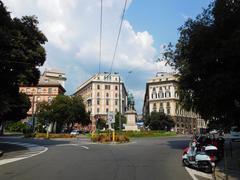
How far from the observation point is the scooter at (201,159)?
1370 centimetres

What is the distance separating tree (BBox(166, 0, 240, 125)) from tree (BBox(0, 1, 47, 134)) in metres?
12.8

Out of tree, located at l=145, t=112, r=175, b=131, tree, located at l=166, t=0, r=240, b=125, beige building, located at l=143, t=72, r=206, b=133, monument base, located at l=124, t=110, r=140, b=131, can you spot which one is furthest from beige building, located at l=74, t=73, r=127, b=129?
tree, located at l=166, t=0, r=240, b=125

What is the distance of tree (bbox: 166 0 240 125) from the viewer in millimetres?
19484

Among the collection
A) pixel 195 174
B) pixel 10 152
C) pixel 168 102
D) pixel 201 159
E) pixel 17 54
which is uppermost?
pixel 168 102

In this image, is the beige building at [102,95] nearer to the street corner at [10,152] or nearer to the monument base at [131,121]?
the monument base at [131,121]

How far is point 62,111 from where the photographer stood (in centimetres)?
8981

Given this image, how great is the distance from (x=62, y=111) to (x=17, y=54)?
63.9 meters

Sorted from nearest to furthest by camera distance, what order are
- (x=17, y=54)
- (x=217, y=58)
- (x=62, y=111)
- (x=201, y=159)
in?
(x=201, y=159), (x=217, y=58), (x=17, y=54), (x=62, y=111)

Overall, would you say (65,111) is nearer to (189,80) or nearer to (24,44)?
(24,44)

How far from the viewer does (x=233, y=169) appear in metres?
14.0

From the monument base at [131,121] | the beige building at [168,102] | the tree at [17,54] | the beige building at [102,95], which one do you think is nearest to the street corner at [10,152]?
the tree at [17,54]

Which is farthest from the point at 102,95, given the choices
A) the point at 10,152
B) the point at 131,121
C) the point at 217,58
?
the point at 217,58

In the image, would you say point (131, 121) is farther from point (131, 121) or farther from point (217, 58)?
point (217, 58)

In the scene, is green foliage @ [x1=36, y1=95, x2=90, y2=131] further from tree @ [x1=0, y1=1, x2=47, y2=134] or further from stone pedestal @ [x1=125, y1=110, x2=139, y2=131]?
tree @ [x1=0, y1=1, x2=47, y2=134]
